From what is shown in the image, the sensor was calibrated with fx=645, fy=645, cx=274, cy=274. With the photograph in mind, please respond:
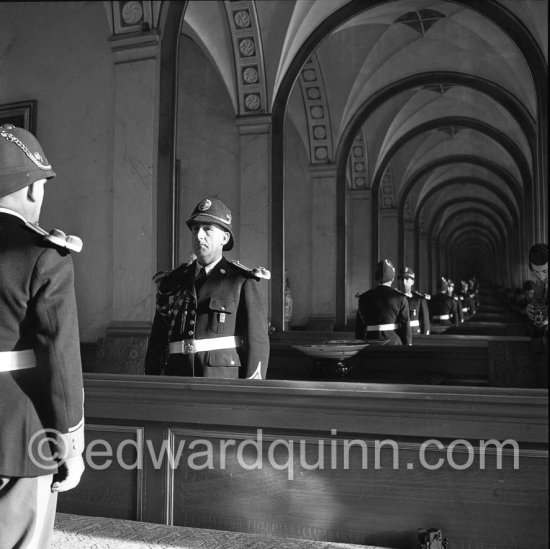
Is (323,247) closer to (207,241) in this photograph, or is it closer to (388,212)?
(388,212)

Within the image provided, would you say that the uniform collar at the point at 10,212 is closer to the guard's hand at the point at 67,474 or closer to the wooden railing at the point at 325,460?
the guard's hand at the point at 67,474

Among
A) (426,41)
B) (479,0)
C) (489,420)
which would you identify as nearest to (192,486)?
(489,420)

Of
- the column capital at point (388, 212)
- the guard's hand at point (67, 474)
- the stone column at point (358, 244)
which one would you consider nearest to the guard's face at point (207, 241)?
the guard's hand at point (67, 474)

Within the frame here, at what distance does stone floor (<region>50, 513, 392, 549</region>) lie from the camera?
2.33m

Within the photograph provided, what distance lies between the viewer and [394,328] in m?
6.23

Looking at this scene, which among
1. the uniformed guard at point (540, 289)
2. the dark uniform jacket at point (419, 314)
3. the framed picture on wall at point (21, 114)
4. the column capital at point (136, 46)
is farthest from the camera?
the dark uniform jacket at point (419, 314)

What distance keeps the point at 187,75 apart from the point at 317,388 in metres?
9.66

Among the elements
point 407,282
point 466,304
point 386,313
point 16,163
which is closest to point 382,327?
point 386,313

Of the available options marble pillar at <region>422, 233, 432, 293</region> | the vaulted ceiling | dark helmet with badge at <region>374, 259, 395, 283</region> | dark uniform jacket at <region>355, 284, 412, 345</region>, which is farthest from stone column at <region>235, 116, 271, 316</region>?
marble pillar at <region>422, 233, 432, 293</region>

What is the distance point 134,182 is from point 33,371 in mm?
4670

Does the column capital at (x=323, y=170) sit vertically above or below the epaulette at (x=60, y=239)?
above

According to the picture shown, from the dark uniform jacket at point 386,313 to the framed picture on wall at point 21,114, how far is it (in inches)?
154

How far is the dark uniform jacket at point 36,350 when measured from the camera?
5.94ft

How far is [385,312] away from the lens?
6.16 metres
